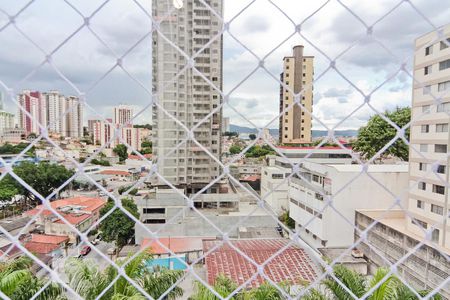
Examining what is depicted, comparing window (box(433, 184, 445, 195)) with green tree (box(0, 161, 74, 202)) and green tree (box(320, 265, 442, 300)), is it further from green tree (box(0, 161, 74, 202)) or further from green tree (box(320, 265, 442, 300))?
green tree (box(0, 161, 74, 202))

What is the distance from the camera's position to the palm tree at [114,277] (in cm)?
140

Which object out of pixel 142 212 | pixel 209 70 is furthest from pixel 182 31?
pixel 142 212

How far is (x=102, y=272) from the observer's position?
1.61m

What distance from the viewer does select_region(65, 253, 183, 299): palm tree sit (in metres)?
1.40

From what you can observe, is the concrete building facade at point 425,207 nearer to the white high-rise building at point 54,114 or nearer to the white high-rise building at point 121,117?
the white high-rise building at point 121,117

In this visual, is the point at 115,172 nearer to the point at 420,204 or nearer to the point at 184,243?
the point at 184,243

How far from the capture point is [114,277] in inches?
57.9

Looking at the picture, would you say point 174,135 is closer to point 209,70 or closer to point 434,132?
point 209,70

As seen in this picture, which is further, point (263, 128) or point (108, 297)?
point (108, 297)

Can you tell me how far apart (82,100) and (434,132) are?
3723 millimetres

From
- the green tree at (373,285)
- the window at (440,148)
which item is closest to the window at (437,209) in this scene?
the window at (440,148)

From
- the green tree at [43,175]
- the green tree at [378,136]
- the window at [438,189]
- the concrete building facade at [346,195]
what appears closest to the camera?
the window at [438,189]

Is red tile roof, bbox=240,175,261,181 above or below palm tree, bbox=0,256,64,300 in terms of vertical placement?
below

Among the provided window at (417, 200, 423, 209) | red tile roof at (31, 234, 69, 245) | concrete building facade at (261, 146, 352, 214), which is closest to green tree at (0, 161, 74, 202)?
red tile roof at (31, 234, 69, 245)
